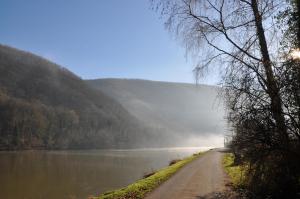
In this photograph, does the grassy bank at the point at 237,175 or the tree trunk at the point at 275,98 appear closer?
the tree trunk at the point at 275,98

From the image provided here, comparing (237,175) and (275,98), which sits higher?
(275,98)

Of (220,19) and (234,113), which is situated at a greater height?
(220,19)

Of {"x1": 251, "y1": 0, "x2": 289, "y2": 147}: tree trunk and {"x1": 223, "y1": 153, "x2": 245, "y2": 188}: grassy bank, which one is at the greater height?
{"x1": 251, "y1": 0, "x2": 289, "y2": 147}: tree trunk

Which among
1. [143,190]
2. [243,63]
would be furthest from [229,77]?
[143,190]

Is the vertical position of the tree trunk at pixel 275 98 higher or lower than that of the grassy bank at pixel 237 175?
higher

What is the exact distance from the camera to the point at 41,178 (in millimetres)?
56594

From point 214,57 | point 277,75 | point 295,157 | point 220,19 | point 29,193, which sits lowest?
point 29,193

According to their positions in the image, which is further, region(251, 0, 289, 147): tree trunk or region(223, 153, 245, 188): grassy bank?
Result: region(223, 153, 245, 188): grassy bank

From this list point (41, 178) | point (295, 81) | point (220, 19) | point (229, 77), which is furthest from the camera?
point (41, 178)

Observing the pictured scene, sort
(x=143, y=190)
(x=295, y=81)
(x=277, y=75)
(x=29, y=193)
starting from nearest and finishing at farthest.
→ (x=295, y=81)
(x=277, y=75)
(x=143, y=190)
(x=29, y=193)

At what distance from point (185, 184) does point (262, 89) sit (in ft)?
43.4

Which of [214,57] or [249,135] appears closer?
[249,135]

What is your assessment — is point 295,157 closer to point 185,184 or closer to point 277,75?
point 277,75

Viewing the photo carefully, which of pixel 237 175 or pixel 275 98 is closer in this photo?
pixel 275 98
